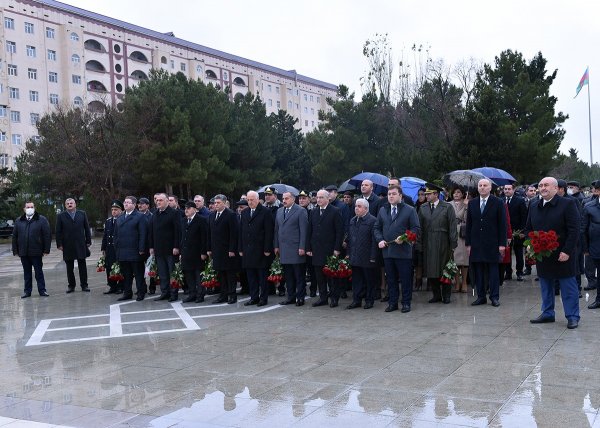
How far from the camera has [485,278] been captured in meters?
9.34

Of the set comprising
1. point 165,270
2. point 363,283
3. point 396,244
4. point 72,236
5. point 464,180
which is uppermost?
point 464,180

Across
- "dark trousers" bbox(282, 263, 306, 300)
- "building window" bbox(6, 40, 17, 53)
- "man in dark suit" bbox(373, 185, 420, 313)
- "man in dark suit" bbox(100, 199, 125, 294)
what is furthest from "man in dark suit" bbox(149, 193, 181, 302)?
"building window" bbox(6, 40, 17, 53)

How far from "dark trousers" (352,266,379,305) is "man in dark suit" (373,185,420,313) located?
0.39 metres

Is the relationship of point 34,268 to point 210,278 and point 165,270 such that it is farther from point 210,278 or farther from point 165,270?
point 210,278

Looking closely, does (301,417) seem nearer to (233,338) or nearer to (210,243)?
(233,338)

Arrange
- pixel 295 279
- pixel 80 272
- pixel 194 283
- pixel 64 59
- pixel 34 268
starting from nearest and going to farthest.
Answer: pixel 295 279 < pixel 194 283 < pixel 34 268 < pixel 80 272 < pixel 64 59

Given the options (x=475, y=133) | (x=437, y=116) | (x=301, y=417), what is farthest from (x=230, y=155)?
(x=301, y=417)

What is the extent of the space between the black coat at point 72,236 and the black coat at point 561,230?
357 inches

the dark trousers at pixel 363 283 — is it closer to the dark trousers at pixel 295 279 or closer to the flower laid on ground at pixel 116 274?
the dark trousers at pixel 295 279

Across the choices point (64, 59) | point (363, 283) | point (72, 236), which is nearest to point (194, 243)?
point (363, 283)

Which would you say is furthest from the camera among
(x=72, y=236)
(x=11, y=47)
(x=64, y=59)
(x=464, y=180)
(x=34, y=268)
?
(x=64, y=59)

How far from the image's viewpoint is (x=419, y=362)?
6.07 metres

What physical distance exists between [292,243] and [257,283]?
3.29ft

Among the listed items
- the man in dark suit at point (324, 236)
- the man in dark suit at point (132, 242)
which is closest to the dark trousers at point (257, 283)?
the man in dark suit at point (324, 236)
